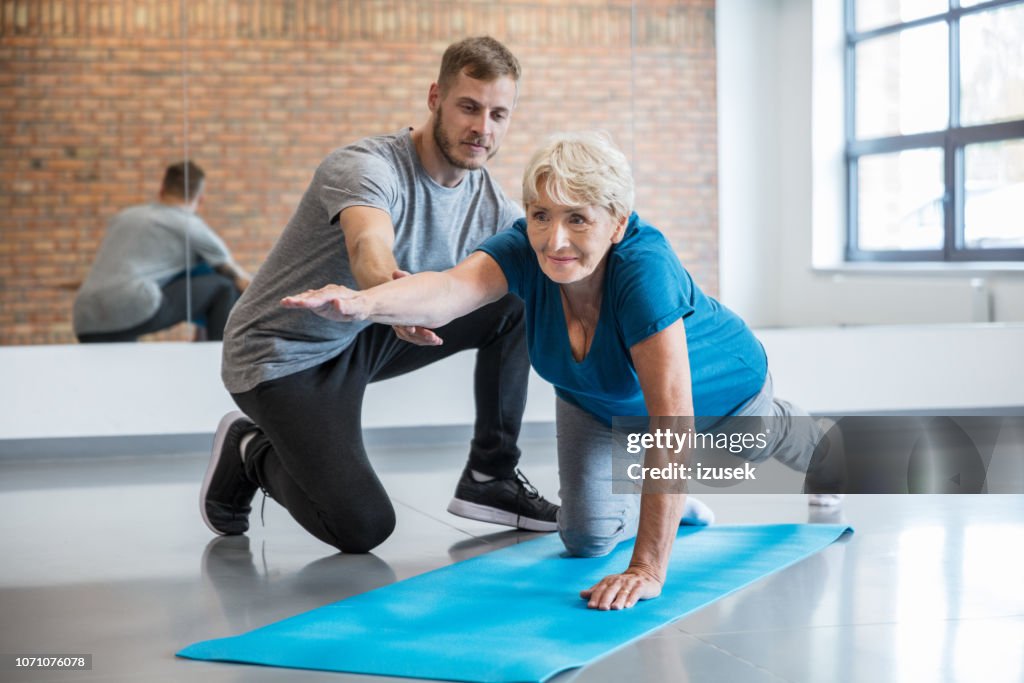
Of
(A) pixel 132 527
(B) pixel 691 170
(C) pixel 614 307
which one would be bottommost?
(A) pixel 132 527

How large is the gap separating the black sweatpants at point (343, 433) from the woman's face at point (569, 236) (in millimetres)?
750

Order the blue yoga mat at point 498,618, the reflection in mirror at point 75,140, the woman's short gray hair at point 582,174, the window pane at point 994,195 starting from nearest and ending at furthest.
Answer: the blue yoga mat at point 498,618 → the woman's short gray hair at point 582,174 → the reflection in mirror at point 75,140 → the window pane at point 994,195

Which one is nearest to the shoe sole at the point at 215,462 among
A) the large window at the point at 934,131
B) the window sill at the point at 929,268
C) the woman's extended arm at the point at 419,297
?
the woman's extended arm at the point at 419,297

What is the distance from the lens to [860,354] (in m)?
4.70

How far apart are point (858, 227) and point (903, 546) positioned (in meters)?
2.73

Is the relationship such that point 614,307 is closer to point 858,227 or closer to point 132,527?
point 132,527

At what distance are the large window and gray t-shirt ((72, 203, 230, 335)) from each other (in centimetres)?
270

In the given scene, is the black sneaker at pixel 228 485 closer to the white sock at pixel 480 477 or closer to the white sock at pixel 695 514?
the white sock at pixel 480 477

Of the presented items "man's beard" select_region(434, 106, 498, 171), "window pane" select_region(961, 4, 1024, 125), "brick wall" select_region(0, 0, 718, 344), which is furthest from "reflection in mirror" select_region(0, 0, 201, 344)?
"window pane" select_region(961, 4, 1024, 125)

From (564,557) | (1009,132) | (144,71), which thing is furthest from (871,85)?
(564,557)

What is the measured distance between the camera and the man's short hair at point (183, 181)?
168 inches

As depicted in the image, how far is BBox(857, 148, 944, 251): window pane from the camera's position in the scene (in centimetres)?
510

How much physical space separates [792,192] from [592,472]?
265 centimetres

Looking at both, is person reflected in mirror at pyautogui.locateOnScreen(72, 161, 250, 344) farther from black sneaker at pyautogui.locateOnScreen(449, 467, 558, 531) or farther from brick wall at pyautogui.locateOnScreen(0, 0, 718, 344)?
black sneaker at pyautogui.locateOnScreen(449, 467, 558, 531)
